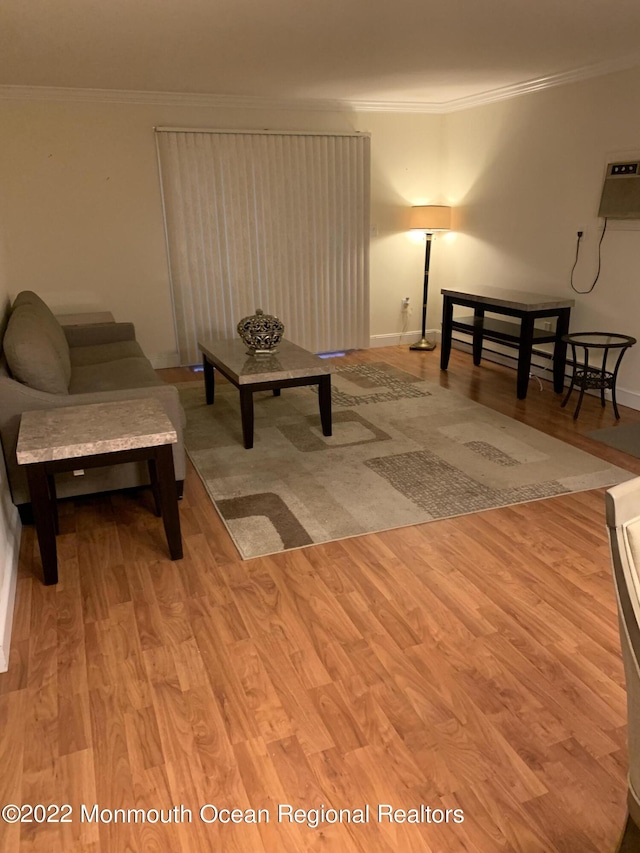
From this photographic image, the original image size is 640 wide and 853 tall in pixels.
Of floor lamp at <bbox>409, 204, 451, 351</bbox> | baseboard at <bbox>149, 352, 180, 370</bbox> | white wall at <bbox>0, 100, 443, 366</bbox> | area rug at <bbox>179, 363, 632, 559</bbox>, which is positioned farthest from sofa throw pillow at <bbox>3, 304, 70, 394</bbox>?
floor lamp at <bbox>409, 204, 451, 351</bbox>

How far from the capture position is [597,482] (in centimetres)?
327

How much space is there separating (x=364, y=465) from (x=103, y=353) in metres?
1.95

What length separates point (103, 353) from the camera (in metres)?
4.16

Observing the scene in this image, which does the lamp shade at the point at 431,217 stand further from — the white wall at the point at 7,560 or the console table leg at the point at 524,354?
the white wall at the point at 7,560

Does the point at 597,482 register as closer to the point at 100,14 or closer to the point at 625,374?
the point at 625,374

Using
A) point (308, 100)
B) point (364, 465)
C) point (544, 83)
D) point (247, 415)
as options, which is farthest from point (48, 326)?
point (544, 83)

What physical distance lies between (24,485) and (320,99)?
4343 mm

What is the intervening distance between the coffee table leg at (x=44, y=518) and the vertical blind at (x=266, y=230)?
3.49 m

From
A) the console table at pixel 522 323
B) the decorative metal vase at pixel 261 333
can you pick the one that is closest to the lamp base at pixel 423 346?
the console table at pixel 522 323

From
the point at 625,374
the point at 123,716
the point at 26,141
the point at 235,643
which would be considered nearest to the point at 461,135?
the point at 625,374

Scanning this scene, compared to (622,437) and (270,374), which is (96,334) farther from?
(622,437)

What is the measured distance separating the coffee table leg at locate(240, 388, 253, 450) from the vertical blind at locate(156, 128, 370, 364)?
225 centimetres

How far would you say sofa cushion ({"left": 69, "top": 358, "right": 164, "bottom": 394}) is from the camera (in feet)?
11.0

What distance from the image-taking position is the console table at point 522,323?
4.52 metres
